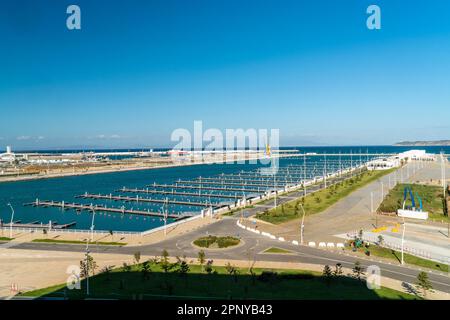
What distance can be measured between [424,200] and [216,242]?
60647 mm

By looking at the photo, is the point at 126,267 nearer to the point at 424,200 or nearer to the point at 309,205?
the point at 309,205

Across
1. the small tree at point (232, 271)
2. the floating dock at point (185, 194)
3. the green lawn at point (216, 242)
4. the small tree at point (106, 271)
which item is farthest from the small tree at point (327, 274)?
the floating dock at point (185, 194)

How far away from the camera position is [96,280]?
124ft

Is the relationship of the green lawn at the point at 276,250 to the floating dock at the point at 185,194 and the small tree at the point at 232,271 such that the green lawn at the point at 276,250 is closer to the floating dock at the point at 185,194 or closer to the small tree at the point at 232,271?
the small tree at the point at 232,271

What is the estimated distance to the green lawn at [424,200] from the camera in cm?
7375

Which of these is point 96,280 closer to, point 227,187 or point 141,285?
point 141,285

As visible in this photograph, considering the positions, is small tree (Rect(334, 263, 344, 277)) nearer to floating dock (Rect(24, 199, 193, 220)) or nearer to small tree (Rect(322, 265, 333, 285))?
small tree (Rect(322, 265, 333, 285))

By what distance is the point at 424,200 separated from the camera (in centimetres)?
8694

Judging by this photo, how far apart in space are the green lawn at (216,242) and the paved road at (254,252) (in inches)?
51.6

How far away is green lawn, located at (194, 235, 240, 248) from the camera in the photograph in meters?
50.4

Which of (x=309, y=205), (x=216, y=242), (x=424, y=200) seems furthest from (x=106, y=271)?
(x=424, y=200)

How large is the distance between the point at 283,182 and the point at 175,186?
43.0 meters
